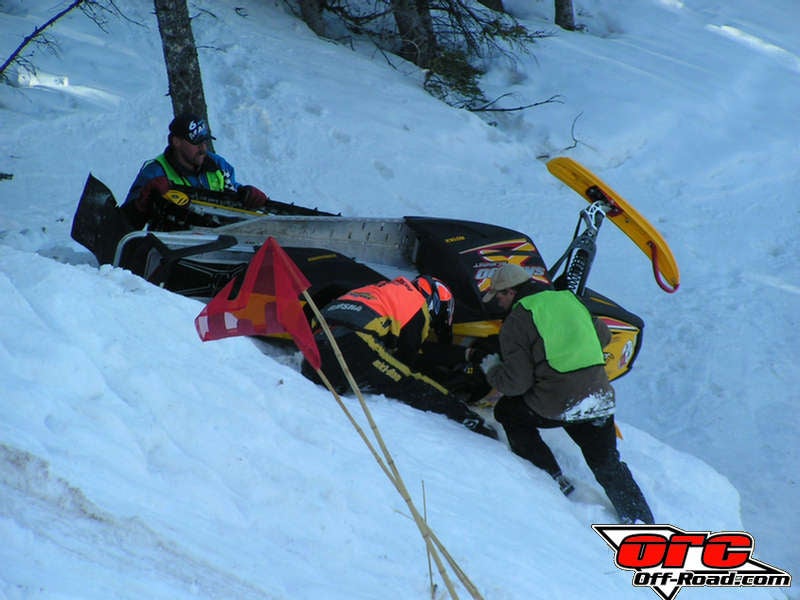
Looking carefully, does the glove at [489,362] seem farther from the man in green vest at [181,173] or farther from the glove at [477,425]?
the man in green vest at [181,173]

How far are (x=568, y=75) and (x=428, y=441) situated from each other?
775cm

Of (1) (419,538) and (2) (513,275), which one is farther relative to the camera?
(2) (513,275)

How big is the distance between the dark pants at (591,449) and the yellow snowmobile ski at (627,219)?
1235mm

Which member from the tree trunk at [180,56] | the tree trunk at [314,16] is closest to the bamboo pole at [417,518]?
the tree trunk at [180,56]

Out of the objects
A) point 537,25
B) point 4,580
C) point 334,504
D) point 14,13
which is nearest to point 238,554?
point 334,504

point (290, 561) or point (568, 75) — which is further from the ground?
point (568, 75)

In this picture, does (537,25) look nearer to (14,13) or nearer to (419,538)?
(14,13)

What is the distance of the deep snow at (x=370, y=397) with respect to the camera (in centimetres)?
297

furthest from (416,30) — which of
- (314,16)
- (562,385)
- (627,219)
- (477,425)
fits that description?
(562,385)

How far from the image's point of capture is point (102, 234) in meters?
4.96

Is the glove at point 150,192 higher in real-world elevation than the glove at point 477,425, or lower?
higher

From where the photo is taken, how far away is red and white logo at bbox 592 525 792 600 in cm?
388

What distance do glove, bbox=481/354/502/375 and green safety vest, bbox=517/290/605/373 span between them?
1.23 feet

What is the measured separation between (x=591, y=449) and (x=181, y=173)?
306cm
